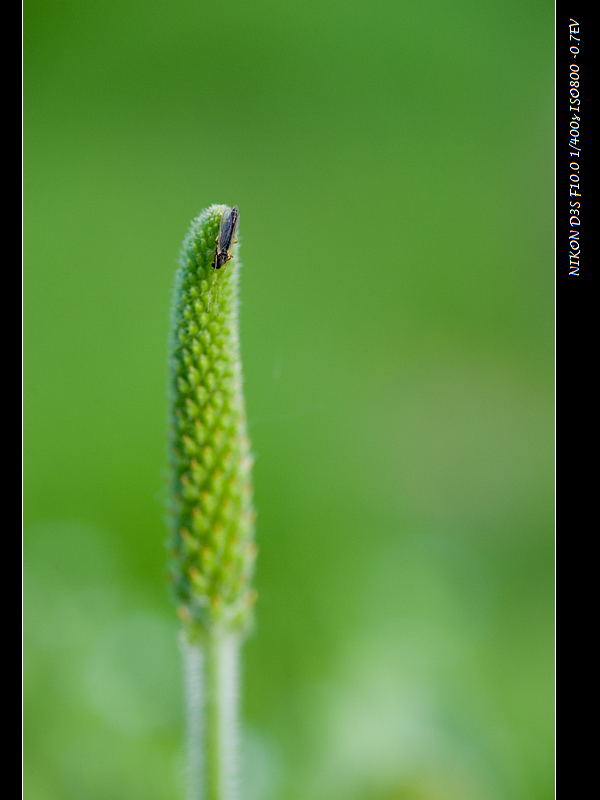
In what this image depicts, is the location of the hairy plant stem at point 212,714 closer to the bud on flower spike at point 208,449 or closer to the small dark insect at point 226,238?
the bud on flower spike at point 208,449

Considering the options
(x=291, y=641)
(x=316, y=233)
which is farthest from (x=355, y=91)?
(x=291, y=641)

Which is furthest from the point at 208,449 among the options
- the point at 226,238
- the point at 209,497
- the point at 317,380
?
the point at 317,380

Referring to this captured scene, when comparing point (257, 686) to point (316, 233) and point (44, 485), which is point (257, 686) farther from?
point (316, 233)

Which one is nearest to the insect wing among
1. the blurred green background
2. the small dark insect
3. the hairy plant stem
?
the small dark insect

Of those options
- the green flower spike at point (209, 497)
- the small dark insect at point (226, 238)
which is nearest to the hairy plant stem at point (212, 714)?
the green flower spike at point (209, 497)
